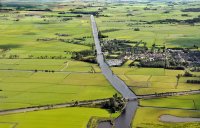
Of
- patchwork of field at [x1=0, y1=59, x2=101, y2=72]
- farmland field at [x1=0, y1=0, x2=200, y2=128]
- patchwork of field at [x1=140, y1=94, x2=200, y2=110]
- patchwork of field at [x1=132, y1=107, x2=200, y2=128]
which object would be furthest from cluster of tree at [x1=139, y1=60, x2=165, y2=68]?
patchwork of field at [x1=132, y1=107, x2=200, y2=128]

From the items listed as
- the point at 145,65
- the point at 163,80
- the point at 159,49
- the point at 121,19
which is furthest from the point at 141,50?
the point at 121,19

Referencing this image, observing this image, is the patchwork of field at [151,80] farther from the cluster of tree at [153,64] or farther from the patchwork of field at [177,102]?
the patchwork of field at [177,102]

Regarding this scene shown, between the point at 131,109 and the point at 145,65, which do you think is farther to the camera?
the point at 145,65

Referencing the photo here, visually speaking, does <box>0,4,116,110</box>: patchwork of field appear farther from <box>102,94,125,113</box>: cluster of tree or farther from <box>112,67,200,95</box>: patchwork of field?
<box>112,67,200,95</box>: patchwork of field

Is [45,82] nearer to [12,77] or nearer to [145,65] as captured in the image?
[12,77]

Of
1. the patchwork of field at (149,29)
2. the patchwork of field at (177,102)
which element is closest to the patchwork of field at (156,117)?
the patchwork of field at (177,102)

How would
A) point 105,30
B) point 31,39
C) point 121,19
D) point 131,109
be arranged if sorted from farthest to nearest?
1. point 121,19
2. point 105,30
3. point 31,39
4. point 131,109
